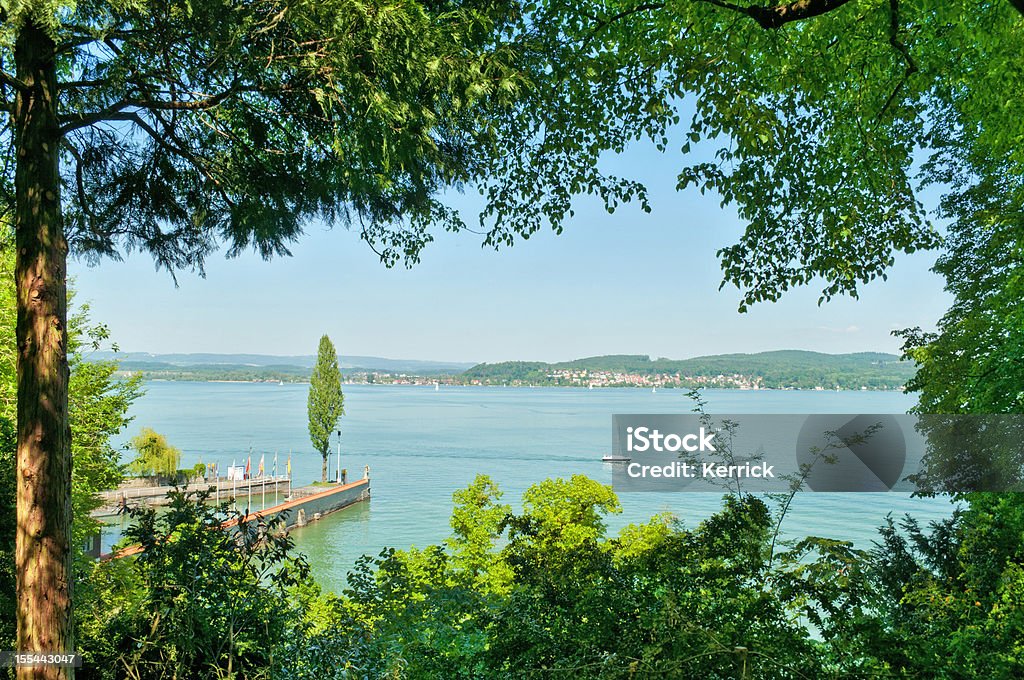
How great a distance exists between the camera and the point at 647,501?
1825 cm

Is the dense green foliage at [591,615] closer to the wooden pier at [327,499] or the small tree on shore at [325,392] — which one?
the wooden pier at [327,499]

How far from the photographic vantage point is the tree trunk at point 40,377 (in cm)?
252

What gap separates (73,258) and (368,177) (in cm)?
201

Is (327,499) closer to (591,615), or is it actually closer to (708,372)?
(708,372)

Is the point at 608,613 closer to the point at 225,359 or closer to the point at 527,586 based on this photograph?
the point at 527,586

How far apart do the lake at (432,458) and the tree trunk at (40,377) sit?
6943mm

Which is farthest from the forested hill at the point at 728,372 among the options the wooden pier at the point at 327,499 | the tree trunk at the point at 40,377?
the tree trunk at the point at 40,377

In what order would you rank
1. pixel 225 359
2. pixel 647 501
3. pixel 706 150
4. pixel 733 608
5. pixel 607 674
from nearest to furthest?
pixel 607 674 → pixel 733 608 → pixel 706 150 → pixel 647 501 → pixel 225 359

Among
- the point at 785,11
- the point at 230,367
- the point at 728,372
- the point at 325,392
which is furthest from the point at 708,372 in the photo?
the point at 230,367

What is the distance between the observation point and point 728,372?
65.1 ft

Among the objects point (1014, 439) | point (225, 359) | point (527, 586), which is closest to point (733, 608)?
point (527, 586)

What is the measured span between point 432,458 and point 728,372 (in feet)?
58.7

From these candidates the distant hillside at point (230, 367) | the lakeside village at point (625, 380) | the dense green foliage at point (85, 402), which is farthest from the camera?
the distant hillside at point (230, 367)

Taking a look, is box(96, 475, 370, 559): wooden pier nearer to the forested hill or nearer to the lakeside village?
the lakeside village
